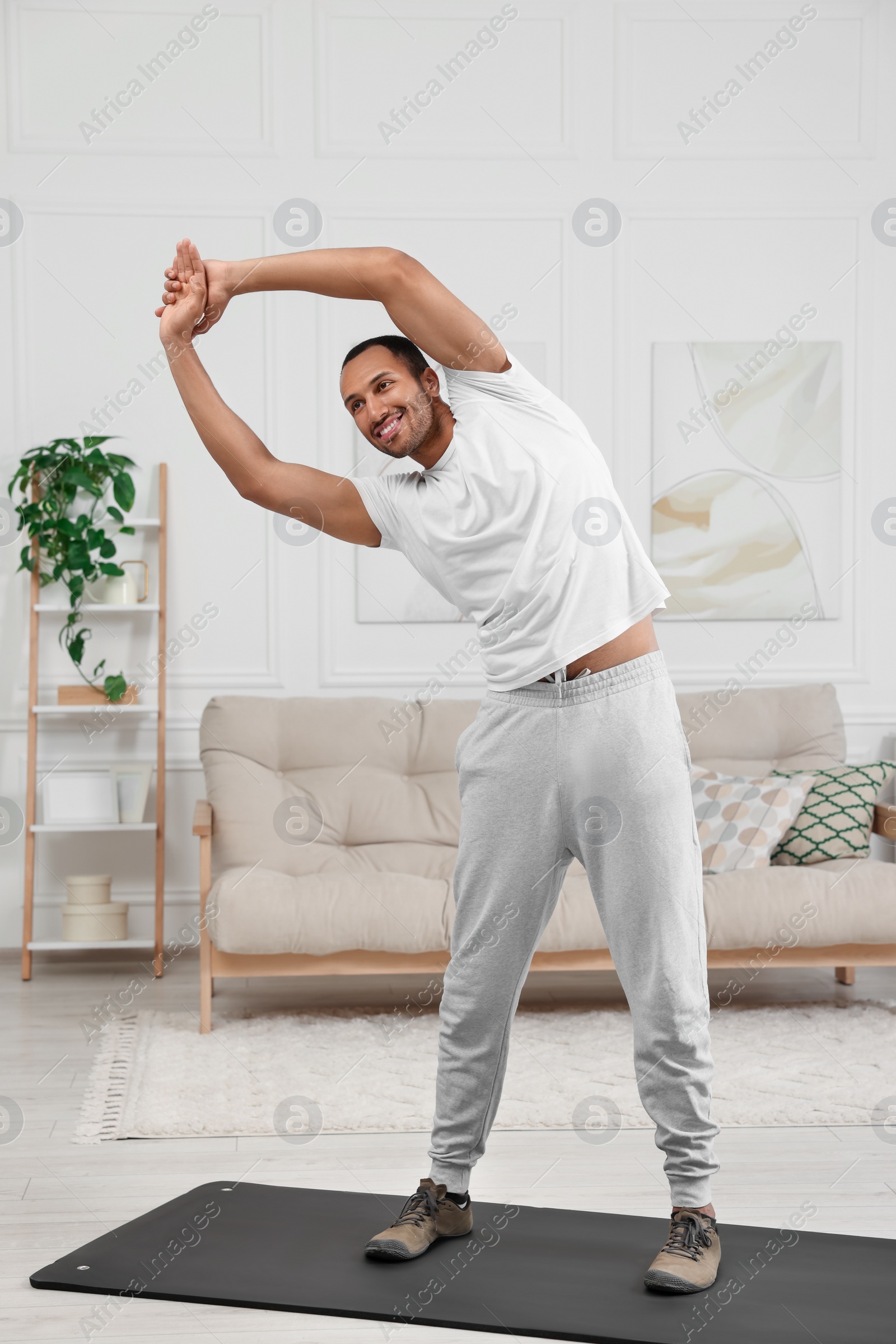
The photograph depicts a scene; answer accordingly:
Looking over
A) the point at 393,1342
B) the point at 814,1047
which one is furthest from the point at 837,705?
the point at 393,1342

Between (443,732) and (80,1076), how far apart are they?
4.83 ft

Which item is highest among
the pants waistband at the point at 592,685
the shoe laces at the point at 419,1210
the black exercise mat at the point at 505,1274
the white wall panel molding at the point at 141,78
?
the white wall panel molding at the point at 141,78

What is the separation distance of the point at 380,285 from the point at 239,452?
0.33 metres

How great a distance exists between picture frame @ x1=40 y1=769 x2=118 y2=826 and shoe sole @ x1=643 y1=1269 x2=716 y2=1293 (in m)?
2.49

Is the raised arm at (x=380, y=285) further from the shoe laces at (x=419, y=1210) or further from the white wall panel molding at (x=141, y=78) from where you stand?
the white wall panel molding at (x=141, y=78)

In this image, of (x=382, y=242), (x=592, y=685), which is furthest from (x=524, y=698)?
(x=382, y=242)

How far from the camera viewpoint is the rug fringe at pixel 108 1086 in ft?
7.79

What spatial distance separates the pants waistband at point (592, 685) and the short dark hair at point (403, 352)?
50 cm

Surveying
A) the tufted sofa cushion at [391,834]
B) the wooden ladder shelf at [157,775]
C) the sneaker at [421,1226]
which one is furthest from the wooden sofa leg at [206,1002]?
the sneaker at [421,1226]

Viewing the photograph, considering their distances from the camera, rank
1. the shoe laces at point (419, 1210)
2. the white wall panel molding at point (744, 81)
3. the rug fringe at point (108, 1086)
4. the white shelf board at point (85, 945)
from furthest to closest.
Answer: the white wall panel molding at point (744, 81) < the white shelf board at point (85, 945) < the rug fringe at point (108, 1086) < the shoe laces at point (419, 1210)

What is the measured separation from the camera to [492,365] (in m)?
1.70

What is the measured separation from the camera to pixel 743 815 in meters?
3.37

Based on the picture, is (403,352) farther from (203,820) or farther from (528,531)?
(203,820)

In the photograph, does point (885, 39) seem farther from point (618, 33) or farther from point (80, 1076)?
point (80, 1076)
